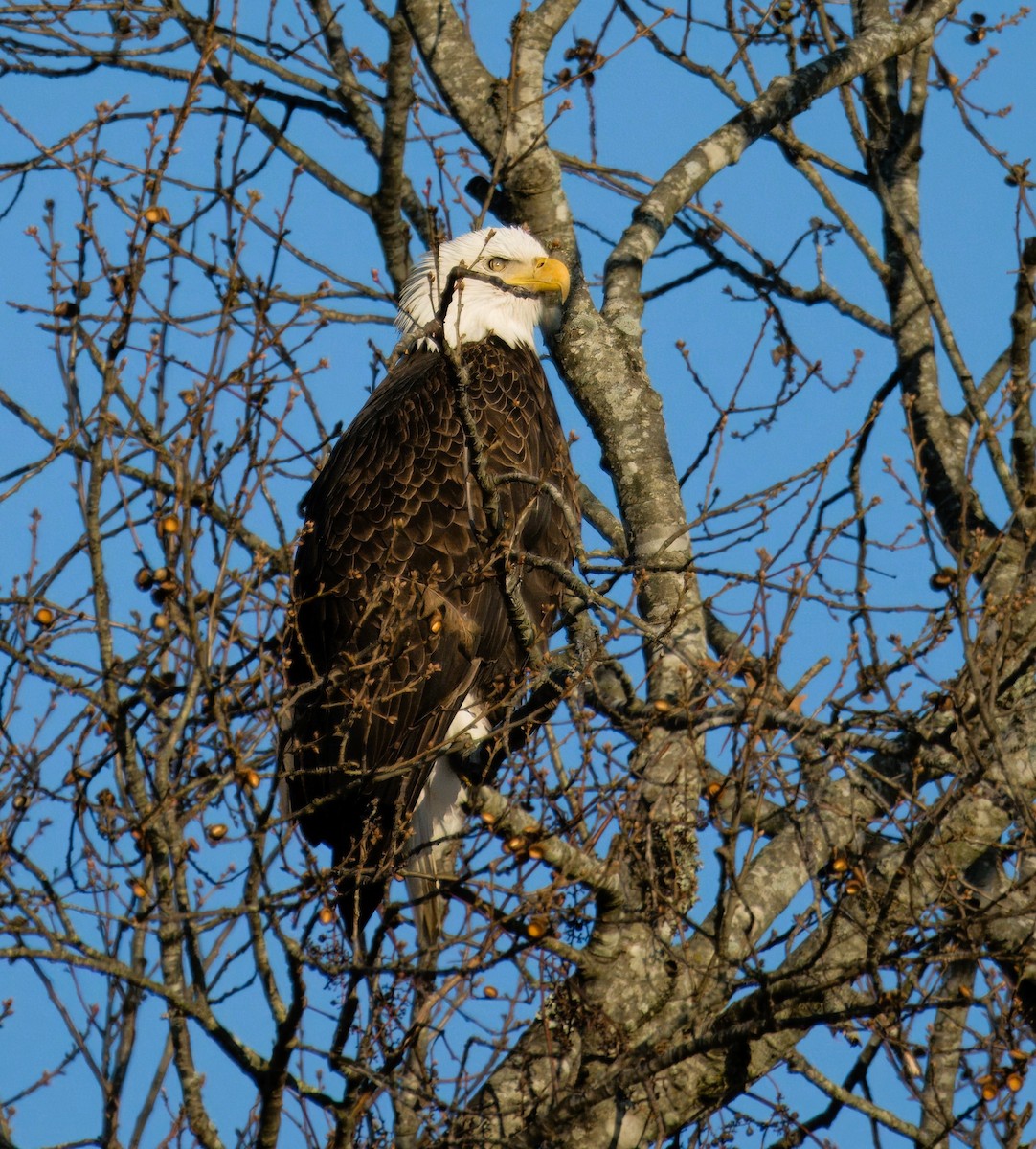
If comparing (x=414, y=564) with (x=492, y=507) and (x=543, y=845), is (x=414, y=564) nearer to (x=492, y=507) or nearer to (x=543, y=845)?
(x=492, y=507)

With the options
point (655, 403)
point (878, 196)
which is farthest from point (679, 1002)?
point (878, 196)

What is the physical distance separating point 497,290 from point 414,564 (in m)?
1.34

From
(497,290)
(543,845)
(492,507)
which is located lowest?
(543,845)

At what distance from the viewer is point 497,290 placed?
585 centimetres

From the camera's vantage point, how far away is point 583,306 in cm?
551

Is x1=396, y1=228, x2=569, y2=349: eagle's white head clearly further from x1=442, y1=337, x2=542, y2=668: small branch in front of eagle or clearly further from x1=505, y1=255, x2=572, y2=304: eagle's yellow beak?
x1=442, y1=337, x2=542, y2=668: small branch in front of eagle

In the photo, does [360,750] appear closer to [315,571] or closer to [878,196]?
[315,571]

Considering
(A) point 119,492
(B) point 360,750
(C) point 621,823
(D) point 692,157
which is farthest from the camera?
(D) point 692,157

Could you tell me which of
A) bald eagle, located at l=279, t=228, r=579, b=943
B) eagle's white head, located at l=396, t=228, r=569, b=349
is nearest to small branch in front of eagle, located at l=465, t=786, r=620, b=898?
bald eagle, located at l=279, t=228, r=579, b=943

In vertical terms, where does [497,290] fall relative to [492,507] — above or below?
above

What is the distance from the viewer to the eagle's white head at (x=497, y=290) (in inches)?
218

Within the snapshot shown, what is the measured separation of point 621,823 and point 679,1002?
0.86 m

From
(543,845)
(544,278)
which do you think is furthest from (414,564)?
(543,845)

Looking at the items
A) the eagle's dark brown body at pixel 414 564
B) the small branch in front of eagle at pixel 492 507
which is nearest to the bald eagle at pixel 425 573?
the eagle's dark brown body at pixel 414 564
